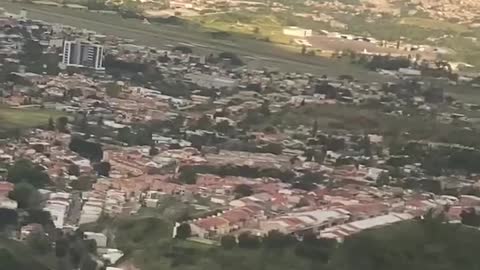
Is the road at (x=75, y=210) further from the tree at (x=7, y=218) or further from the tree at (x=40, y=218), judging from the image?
the tree at (x=7, y=218)

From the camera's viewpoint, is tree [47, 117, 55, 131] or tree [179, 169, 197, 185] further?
tree [47, 117, 55, 131]

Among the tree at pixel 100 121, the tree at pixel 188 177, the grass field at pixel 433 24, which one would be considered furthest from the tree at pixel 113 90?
the grass field at pixel 433 24

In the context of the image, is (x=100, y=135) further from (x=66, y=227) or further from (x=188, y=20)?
(x=188, y=20)

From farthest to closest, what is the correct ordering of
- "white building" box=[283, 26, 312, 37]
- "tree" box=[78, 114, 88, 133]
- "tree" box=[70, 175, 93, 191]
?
"white building" box=[283, 26, 312, 37] → "tree" box=[78, 114, 88, 133] → "tree" box=[70, 175, 93, 191]

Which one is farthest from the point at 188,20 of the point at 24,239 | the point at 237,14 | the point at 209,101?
the point at 24,239

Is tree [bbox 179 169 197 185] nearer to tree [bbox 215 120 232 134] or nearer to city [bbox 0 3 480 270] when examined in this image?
city [bbox 0 3 480 270]

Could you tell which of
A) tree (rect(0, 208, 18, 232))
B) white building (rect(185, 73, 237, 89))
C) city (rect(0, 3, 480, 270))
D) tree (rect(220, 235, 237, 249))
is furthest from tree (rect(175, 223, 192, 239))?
white building (rect(185, 73, 237, 89))

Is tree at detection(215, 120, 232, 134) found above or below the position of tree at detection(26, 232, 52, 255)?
below
